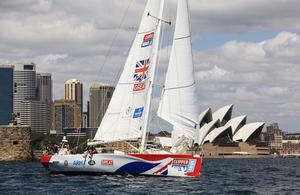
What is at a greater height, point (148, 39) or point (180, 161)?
point (148, 39)

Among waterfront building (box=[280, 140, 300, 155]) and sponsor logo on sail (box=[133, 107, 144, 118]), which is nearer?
sponsor logo on sail (box=[133, 107, 144, 118])

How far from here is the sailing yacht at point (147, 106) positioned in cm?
2103

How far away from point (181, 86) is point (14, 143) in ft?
143

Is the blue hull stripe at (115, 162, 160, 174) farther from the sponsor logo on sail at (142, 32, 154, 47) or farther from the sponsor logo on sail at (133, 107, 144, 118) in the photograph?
the sponsor logo on sail at (142, 32, 154, 47)

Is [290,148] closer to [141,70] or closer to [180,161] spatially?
[141,70]

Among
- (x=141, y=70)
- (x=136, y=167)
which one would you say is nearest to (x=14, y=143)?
(x=141, y=70)

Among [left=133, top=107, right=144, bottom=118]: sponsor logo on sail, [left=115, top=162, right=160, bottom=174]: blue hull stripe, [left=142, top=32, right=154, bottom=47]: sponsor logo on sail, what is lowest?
[left=115, top=162, right=160, bottom=174]: blue hull stripe

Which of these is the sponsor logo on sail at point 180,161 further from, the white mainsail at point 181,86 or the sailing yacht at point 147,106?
the white mainsail at point 181,86

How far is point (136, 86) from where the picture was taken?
73.7ft

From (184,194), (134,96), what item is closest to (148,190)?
(184,194)

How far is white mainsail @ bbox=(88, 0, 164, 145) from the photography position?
72.9 feet

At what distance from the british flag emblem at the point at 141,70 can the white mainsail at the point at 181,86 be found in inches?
54.3

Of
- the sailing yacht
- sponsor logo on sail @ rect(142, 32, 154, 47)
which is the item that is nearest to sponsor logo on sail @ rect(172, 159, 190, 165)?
the sailing yacht

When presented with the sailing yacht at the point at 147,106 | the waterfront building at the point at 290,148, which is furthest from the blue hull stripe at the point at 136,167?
the waterfront building at the point at 290,148
